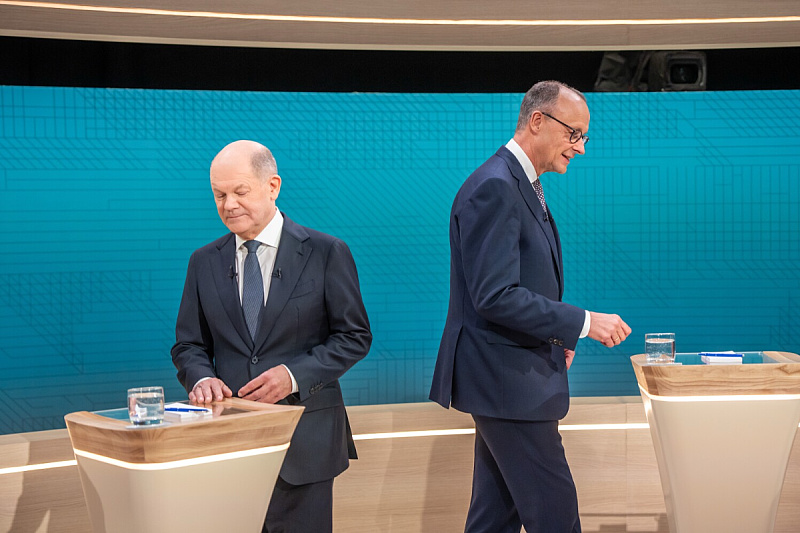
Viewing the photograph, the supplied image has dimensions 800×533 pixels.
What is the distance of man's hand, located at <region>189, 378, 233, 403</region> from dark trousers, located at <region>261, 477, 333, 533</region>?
1.02 ft

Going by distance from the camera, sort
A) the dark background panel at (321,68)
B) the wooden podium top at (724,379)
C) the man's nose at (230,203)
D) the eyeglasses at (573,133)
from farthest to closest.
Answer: the dark background panel at (321,68), the wooden podium top at (724,379), the eyeglasses at (573,133), the man's nose at (230,203)

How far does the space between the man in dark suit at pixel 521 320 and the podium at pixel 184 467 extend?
2.02ft

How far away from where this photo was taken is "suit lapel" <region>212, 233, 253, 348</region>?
2.50m

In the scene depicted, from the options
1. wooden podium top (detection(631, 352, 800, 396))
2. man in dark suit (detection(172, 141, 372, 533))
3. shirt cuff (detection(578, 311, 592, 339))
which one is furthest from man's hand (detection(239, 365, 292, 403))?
wooden podium top (detection(631, 352, 800, 396))

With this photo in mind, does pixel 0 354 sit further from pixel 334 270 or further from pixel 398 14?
pixel 398 14

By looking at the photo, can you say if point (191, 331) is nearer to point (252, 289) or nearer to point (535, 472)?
point (252, 289)

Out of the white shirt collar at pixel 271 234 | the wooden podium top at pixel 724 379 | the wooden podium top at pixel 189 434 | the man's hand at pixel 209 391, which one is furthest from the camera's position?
the wooden podium top at pixel 724 379

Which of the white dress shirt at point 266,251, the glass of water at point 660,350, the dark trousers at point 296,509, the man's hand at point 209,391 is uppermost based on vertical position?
the white dress shirt at point 266,251

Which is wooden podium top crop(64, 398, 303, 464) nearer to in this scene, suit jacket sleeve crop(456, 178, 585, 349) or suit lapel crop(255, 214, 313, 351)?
suit lapel crop(255, 214, 313, 351)

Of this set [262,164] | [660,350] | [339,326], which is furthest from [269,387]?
[660,350]

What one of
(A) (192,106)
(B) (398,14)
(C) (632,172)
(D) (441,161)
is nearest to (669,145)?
(C) (632,172)

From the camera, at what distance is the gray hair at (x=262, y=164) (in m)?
2.49

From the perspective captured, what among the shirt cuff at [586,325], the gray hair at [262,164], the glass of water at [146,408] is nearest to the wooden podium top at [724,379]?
the shirt cuff at [586,325]

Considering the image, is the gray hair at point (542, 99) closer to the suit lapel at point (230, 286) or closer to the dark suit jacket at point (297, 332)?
the dark suit jacket at point (297, 332)
